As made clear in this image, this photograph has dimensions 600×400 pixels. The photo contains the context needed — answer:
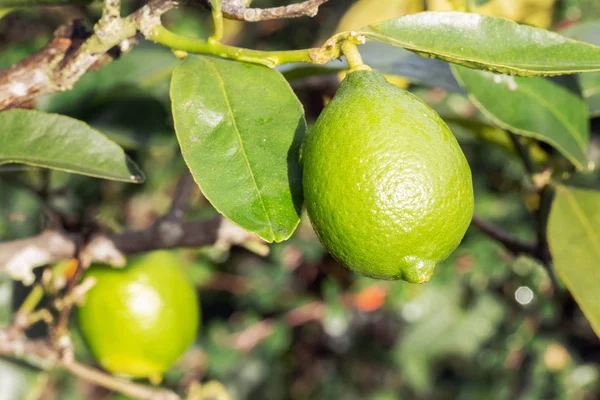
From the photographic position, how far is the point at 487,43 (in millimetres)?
702

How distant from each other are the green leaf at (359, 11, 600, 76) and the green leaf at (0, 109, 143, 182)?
324mm

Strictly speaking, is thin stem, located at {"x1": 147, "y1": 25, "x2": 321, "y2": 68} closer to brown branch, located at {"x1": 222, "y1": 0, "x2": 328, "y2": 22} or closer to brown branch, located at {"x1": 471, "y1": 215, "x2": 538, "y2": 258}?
brown branch, located at {"x1": 222, "y1": 0, "x2": 328, "y2": 22}

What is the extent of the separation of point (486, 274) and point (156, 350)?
1030 mm

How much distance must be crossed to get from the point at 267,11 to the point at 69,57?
255mm

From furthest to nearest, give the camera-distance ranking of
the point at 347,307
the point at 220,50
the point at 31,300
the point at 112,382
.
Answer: the point at 347,307 → the point at 31,300 → the point at 112,382 → the point at 220,50

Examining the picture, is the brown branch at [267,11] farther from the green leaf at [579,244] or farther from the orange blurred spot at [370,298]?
the orange blurred spot at [370,298]

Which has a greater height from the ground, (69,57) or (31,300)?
(69,57)

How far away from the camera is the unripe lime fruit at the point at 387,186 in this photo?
637 mm

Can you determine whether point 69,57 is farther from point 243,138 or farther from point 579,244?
point 579,244

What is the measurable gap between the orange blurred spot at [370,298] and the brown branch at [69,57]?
1.31 metres

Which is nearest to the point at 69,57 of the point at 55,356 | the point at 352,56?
the point at 352,56

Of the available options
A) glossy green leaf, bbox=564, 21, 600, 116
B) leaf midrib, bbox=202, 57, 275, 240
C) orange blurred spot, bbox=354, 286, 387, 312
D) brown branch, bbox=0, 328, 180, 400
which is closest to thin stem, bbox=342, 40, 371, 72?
leaf midrib, bbox=202, 57, 275, 240

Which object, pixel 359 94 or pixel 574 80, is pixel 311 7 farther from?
pixel 574 80

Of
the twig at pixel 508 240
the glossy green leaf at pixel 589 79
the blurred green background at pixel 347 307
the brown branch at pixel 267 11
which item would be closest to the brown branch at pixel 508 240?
the twig at pixel 508 240
